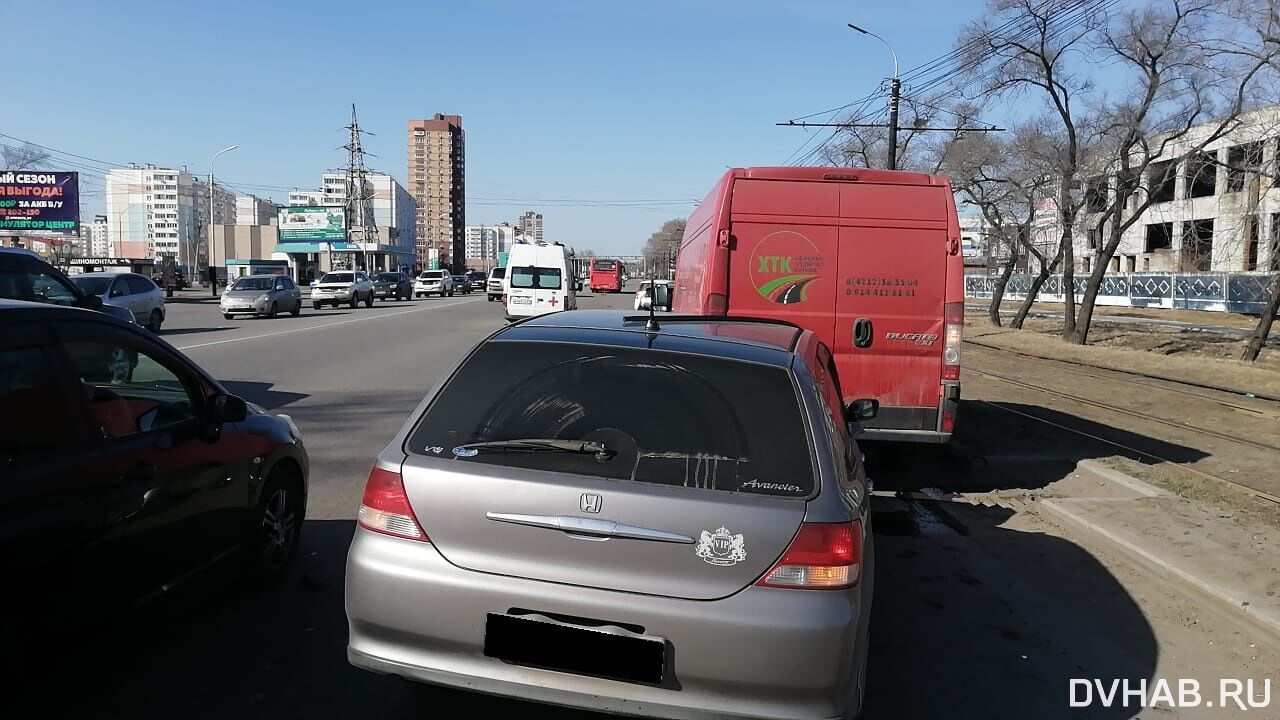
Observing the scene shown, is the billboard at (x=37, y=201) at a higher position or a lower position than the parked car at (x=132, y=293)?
higher

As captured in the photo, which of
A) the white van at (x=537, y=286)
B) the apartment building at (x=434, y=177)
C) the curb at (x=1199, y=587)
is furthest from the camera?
the apartment building at (x=434, y=177)

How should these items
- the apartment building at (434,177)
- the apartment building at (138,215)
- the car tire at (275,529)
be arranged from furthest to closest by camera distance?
1. the apartment building at (434,177)
2. the apartment building at (138,215)
3. the car tire at (275,529)

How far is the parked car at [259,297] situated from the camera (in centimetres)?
3102

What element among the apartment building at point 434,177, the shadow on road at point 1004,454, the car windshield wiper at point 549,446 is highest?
the apartment building at point 434,177

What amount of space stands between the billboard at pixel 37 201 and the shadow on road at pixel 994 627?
63587 mm

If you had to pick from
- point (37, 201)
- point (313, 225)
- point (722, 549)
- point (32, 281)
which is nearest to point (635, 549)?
point (722, 549)

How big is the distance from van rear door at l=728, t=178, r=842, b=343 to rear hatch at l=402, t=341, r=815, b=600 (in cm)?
487

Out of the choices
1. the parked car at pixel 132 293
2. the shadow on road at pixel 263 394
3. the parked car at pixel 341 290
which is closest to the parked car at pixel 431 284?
the parked car at pixel 341 290

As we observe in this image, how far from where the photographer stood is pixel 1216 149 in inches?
962

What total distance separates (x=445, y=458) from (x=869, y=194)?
5.85m

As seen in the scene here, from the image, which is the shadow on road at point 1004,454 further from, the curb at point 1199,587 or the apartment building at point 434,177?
the apartment building at point 434,177

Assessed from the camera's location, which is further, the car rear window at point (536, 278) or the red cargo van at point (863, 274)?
the car rear window at point (536, 278)

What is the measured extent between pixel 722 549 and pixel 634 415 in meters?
0.64

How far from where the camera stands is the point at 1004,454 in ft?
33.0
